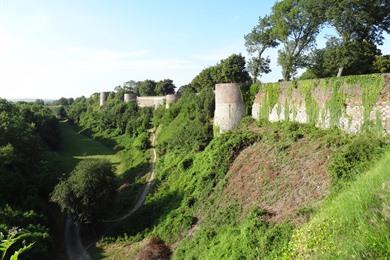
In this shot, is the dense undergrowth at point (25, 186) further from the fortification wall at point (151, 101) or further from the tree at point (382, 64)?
the tree at point (382, 64)

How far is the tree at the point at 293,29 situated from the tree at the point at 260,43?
3.30ft

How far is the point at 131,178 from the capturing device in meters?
35.0

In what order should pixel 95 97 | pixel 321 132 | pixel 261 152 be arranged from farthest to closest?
pixel 95 97 < pixel 261 152 < pixel 321 132

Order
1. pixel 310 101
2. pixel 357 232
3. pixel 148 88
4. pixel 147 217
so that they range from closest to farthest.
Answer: pixel 357 232
pixel 310 101
pixel 147 217
pixel 148 88

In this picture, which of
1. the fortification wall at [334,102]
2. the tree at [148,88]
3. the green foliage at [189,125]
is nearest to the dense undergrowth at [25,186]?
the green foliage at [189,125]

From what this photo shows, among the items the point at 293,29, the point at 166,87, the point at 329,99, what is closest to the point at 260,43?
the point at 293,29

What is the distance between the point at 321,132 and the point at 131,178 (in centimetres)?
1919

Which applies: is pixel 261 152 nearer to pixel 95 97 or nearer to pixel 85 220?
pixel 85 220

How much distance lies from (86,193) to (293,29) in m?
18.3

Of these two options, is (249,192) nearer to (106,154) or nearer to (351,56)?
(351,56)

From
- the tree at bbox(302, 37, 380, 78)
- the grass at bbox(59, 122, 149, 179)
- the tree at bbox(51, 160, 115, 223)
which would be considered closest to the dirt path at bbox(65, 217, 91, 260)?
the tree at bbox(51, 160, 115, 223)

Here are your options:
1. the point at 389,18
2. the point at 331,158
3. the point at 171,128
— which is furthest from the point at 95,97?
the point at 331,158

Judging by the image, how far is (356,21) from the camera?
83.0ft

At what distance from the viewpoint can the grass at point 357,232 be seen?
17.3ft
